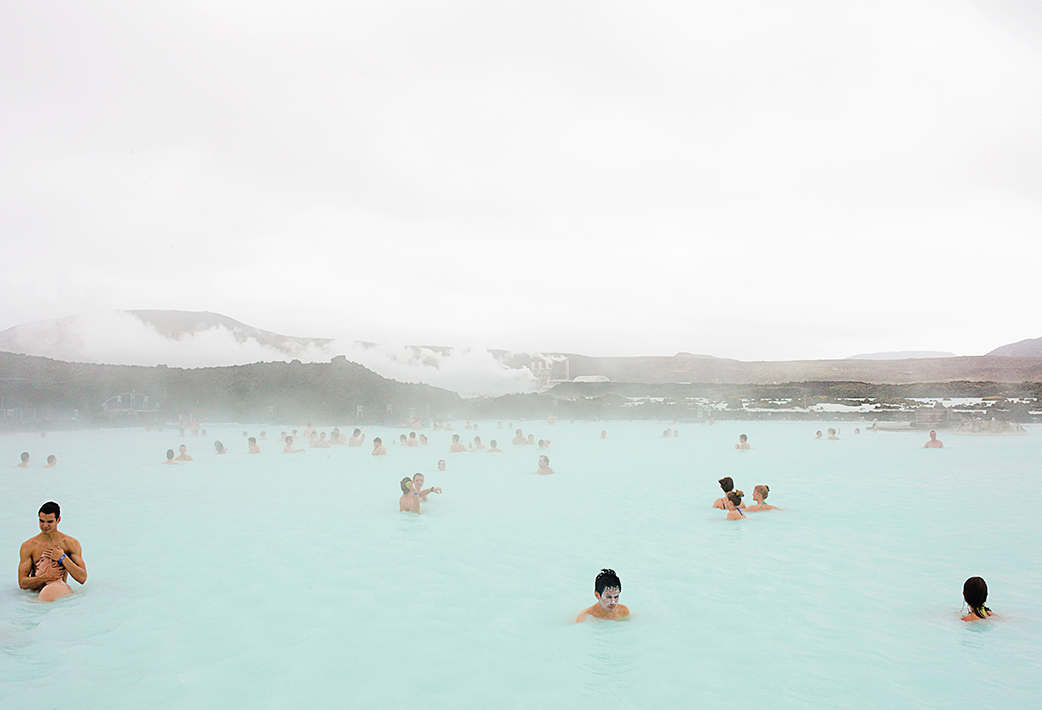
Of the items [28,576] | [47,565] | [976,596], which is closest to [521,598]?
[976,596]

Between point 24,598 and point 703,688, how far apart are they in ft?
20.5

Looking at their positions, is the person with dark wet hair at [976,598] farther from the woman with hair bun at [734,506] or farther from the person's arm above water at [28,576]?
the person's arm above water at [28,576]

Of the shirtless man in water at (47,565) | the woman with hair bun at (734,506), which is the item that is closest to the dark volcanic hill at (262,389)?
the woman with hair bun at (734,506)

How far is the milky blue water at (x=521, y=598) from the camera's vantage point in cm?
423

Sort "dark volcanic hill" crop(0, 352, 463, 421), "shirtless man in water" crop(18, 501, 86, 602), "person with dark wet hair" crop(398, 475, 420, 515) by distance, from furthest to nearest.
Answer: "dark volcanic hill" crop(0, 352, 463, 421)
"person with dark wet hair" crop(398, 475, 420, 515)
"shirtless man in water" crop(18, 501, 86, 602)

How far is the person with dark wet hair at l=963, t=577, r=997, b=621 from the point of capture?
203 inches

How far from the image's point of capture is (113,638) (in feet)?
16.1

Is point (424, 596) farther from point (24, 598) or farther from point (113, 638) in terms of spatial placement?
point (24, 598)

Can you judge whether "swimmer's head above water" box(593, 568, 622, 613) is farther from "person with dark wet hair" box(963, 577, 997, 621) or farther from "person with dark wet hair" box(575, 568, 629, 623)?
"person with dark wet hair" box(963, 577, 997, 621)

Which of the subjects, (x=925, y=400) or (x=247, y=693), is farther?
(x=925, y=400)

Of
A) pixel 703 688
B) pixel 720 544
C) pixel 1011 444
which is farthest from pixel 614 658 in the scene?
pixel 1011 444

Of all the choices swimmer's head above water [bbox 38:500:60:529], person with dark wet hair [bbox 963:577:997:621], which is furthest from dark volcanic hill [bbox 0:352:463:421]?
person with dark wet hair [bbox 963:577:997:621]

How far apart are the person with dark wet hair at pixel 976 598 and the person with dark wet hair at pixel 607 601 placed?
2980 millimetres

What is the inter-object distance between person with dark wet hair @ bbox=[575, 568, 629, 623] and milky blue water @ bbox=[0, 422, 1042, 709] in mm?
110
